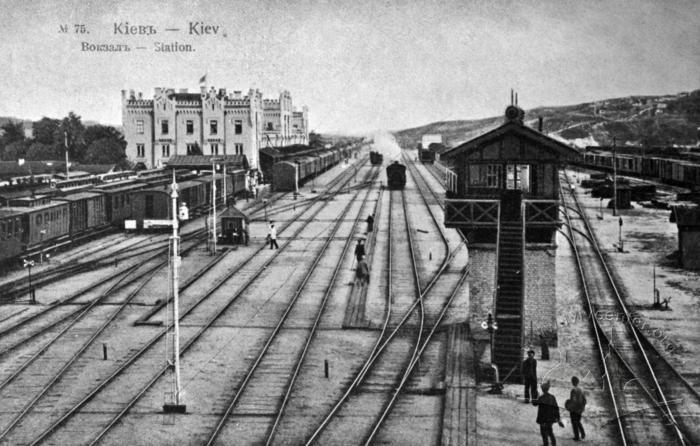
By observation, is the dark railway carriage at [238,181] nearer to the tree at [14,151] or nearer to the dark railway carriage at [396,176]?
the dark railway carriage at [396,176]

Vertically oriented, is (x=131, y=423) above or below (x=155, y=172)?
below

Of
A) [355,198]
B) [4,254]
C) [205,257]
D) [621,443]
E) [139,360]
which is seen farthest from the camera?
[355,198]

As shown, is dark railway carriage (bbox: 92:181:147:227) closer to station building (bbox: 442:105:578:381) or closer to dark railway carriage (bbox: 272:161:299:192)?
dark railway carriage (bbox: 272:161:299:192)

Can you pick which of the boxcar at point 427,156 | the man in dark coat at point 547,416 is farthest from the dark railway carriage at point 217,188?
the boxcar at point 427,156

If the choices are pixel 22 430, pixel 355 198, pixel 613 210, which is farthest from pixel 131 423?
pixel 355 198

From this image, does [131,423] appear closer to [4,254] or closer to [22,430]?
[22,430]

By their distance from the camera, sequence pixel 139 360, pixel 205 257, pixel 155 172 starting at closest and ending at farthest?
pixel 139 360 → pixel 205 257 → pixel 155 172

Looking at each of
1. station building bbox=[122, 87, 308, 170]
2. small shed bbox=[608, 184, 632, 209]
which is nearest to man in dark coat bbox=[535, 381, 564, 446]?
small shed bbox=[608, 184, 632, 209]

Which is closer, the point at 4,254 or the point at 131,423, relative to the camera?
the point at 131,423
